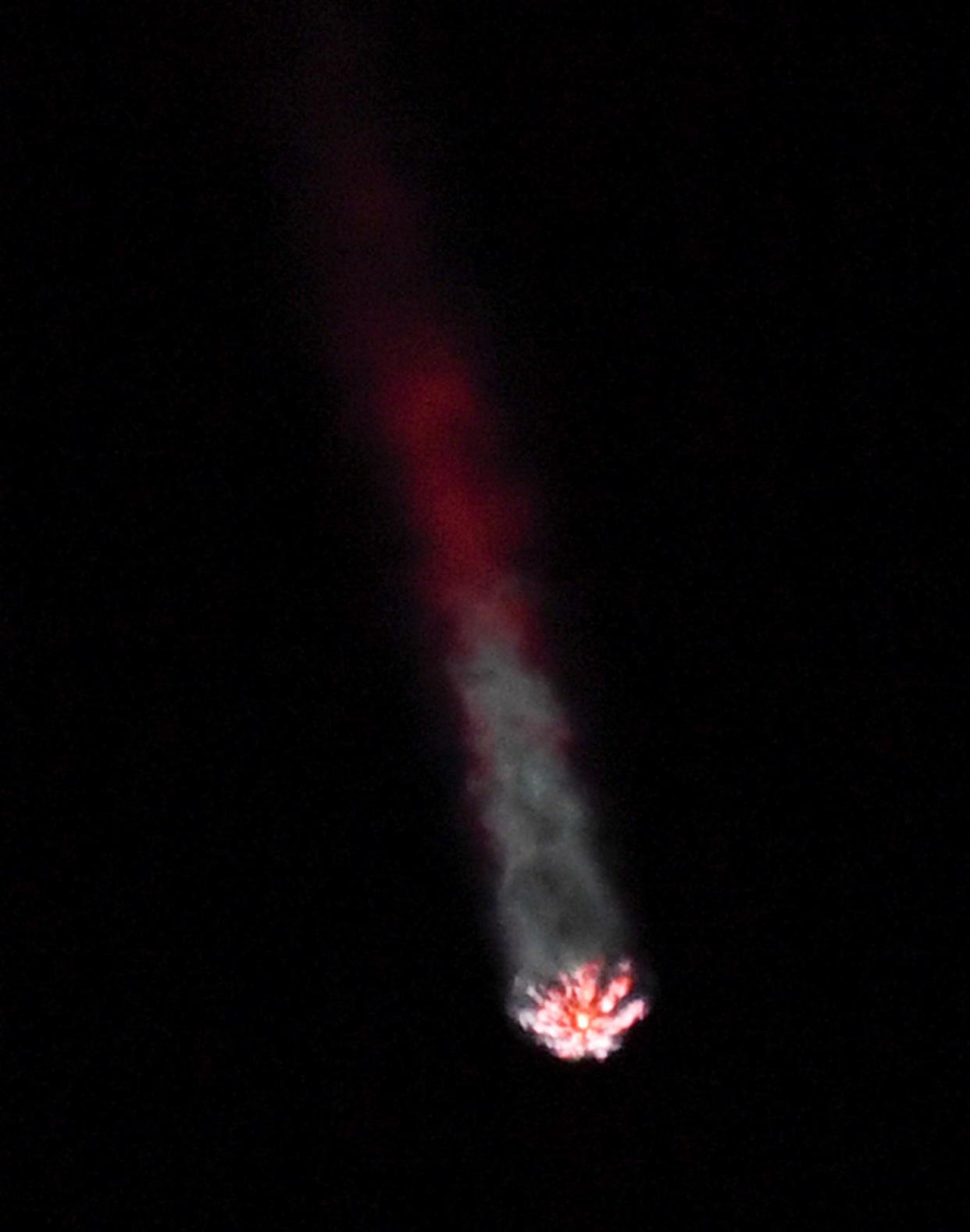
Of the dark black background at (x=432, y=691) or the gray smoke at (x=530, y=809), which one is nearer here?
the dark black background at (x=432, y=691)

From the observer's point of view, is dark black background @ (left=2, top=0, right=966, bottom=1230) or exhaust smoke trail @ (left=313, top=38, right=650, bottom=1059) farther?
exhaust smoke trail @ (left=313, top=38, right=650, bottom=1059)

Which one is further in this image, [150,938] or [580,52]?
[150,938]

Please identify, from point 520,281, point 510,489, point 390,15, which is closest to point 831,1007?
point 510,489

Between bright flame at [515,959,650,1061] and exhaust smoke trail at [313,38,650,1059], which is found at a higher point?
exhaust smoke trail at [313,38,650,1059]

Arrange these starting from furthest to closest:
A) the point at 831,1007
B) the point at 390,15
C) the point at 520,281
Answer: the point at 831,1007
the point at 520,281
the point at 390,15

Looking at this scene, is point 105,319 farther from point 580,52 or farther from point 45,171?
point 580,52
